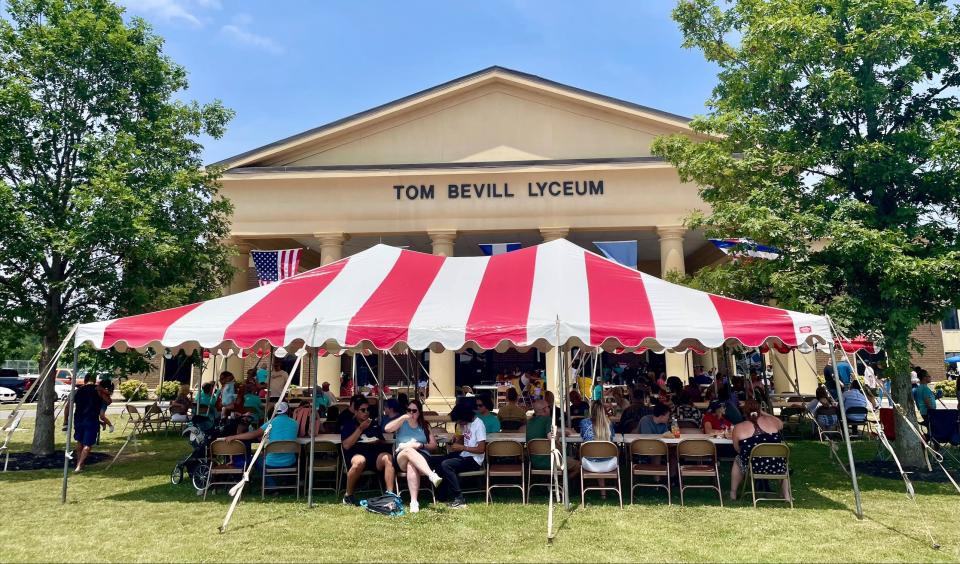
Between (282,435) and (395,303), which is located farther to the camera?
(282,435)

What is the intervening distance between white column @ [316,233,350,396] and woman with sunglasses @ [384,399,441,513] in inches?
472

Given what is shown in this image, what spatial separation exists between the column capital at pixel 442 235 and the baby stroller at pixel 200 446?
1189 centimetres

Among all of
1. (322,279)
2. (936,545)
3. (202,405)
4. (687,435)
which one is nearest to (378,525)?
(322,279)

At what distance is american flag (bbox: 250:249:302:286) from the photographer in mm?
18031

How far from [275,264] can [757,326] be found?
46.8 feet

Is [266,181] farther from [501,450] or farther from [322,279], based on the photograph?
[501,450]

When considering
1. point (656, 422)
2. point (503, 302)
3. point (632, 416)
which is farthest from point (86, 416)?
point (656, 422)

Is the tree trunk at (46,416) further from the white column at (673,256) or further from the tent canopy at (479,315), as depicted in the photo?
the white column at (673,256)

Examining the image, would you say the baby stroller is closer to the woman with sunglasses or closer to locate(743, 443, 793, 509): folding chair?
the woman with sunglasses

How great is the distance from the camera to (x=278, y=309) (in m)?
8.32

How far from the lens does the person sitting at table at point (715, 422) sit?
892 cm

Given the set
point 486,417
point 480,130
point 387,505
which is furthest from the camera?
point 480,130

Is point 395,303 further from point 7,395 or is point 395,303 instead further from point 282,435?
point 7,395

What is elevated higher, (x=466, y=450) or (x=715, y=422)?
(x=715, y=422)
